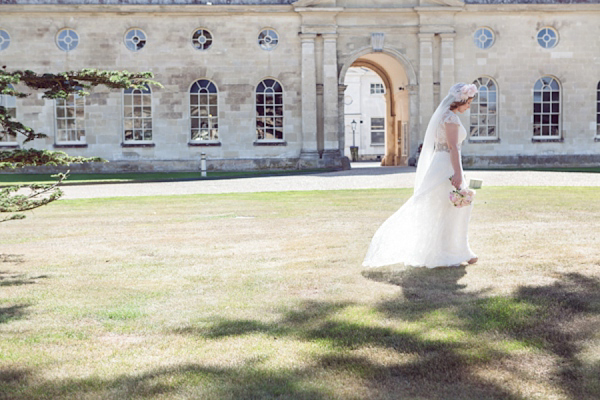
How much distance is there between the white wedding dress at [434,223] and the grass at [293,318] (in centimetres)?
17

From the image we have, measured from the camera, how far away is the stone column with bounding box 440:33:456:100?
29688 millimetres

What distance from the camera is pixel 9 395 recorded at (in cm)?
359

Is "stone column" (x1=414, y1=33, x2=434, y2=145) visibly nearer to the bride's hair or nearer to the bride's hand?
the bride's hair

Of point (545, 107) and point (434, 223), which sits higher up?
point (545, 107)

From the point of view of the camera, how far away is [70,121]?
29875mm

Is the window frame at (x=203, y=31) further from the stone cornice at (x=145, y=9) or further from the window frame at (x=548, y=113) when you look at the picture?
the window frame at (x=548, y=113)

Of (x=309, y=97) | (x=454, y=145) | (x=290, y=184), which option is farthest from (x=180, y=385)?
(x=309, y=97)

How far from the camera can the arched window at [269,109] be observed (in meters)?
29.9

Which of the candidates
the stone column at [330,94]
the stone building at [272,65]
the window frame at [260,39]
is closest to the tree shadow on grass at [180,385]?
the stone building at [272,65]

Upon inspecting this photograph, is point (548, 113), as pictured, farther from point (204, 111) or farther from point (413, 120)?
point (204, 111)

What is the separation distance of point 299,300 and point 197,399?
7.11ft

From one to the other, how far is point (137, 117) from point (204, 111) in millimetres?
2791

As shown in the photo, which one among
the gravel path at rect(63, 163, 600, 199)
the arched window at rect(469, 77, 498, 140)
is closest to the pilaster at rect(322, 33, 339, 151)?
the arched window at rect(469, 77, 498, 140)

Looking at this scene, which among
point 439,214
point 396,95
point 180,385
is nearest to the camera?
point 180,385
